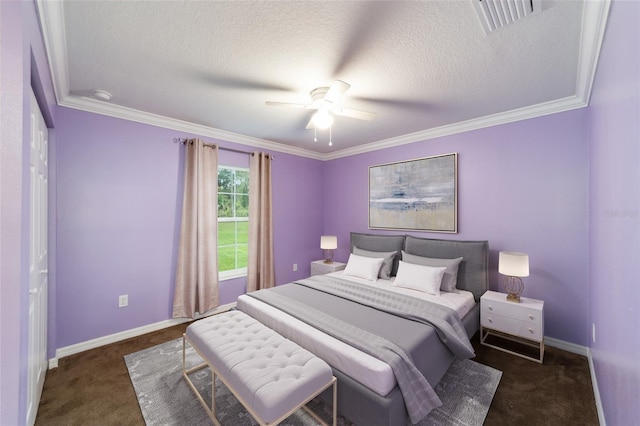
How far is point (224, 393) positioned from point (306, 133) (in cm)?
306

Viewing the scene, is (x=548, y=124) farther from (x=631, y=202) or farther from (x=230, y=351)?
(x=230, y=351)

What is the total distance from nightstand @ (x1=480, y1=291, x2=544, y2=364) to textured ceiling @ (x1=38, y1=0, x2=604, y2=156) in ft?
6.42

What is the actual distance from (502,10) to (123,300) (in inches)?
159

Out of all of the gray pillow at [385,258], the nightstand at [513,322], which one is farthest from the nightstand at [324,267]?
the nightstand at [513,322]

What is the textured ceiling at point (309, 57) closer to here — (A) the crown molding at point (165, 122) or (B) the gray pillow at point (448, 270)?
(A) the crown molding at point (165, 122)

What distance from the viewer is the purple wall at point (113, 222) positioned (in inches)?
100

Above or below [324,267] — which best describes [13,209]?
above

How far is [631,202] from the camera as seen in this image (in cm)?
110

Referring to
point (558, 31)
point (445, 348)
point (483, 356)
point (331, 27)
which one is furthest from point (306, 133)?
point (483, 356)

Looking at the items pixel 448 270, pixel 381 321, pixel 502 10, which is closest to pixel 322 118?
pixel 502 10

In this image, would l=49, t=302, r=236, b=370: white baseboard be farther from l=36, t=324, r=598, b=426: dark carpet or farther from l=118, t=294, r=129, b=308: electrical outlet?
l=118, t=294, r=129, b=308: electrical outlet

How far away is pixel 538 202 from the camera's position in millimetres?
2738

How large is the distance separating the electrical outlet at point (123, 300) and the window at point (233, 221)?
3.60 feet

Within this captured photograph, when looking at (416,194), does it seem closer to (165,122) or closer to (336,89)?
(336,89)
